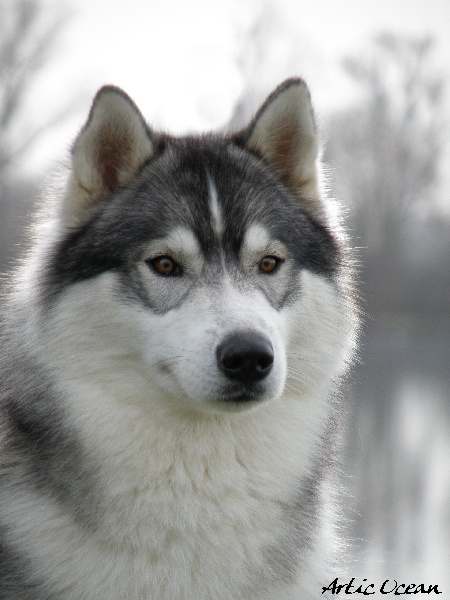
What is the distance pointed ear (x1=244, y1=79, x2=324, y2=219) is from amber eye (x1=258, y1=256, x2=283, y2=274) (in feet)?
1.55

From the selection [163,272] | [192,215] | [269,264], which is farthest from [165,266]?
[269,264]

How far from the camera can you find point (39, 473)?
3.41 metres

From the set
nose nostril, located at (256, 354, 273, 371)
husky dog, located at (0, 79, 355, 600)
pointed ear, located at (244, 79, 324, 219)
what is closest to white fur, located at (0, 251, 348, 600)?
husky dog, located at (0, 79, 355, 600)

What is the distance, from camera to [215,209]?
3506 millimetres

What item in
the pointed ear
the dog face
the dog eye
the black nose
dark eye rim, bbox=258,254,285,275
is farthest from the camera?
the pointed ear

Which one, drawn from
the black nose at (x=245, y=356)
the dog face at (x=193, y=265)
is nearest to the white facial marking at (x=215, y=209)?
the dog face at (x=193, y=265)

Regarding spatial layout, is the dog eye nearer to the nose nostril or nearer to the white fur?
the white fur

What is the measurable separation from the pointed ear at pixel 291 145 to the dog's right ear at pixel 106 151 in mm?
562

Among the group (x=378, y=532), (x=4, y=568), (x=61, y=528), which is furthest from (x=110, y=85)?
(x=378, y=532)

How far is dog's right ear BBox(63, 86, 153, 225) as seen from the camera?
349 cm

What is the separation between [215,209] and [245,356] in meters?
0.78

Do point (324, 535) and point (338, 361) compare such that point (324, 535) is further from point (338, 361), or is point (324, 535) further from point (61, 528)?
point (61, 528)

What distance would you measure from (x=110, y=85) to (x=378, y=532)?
7665 mm

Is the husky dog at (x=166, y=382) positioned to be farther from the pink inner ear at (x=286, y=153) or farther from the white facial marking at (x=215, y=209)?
the pink inner ear at (x=286, y=153)
